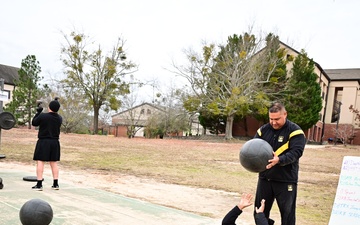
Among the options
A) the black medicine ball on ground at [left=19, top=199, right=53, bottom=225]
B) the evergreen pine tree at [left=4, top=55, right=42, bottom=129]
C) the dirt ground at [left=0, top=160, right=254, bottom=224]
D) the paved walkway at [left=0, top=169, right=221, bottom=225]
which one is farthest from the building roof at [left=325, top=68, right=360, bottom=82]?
the black medicine ball on ground at [left=19, top=199, right=53, bottom=225]

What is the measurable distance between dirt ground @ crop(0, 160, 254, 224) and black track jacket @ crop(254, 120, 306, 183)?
1.88 m

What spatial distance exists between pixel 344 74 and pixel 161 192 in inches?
1986

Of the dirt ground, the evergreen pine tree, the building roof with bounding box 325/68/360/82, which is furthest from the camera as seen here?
the building roof with bounding box 325/68/360/82

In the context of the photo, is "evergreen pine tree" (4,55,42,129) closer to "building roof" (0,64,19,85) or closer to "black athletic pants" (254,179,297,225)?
"building roof" (0,64,19,85)

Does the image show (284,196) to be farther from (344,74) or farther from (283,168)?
(344,74)

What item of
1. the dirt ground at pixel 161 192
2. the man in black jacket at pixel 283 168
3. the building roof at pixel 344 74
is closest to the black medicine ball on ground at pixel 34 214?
the man in black jacket at pixel 283 168

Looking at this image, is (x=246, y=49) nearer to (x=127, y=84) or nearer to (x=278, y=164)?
(x=127, y=84)

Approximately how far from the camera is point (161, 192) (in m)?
8.44

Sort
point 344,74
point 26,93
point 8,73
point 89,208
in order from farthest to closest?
point 8,73 → point 344,74 → point 26,93 → point 89,208

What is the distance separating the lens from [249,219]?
6418 millimetres

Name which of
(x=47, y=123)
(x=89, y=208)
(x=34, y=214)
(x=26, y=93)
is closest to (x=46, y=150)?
(x=47, y=123)

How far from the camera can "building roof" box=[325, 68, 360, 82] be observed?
49575 millimetres

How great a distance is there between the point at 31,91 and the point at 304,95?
30966mm

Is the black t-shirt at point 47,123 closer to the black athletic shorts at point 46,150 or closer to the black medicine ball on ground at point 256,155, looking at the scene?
the black athletic shorts at point 46,150
